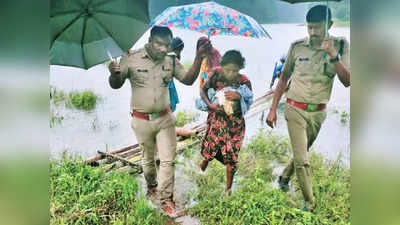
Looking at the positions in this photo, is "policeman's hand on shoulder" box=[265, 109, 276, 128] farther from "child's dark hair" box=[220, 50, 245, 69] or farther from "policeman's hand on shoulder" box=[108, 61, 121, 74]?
"policeman's hand on shoulder" box=[108, 61, 121, 74]

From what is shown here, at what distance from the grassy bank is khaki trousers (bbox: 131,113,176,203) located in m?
0.13

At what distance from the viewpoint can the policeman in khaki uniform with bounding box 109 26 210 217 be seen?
3.50 metres

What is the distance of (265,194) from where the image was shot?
11.3 ft

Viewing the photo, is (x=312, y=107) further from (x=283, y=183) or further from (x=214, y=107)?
(x=214, y=107)

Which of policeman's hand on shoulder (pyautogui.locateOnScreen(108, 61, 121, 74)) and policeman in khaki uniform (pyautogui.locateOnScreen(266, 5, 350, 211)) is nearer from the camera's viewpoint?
policeman in khaki uniform (pyautogui.locateOnScreen(266, 5, 350, 211))

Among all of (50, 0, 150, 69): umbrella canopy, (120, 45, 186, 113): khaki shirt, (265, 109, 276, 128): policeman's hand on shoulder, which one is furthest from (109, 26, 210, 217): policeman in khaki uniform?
(265, 109, 276, 128): policeman's hand on shoulder


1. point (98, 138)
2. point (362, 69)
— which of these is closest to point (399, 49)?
point (362, 69)

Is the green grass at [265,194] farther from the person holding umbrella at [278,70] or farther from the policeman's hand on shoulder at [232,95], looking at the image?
the person holding umbrella at [278,70]

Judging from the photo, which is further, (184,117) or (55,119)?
(55,119)

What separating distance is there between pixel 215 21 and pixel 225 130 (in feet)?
3.01

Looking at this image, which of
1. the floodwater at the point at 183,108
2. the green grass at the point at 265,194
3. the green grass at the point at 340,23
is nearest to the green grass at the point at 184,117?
the floodwater at the point at 183,108

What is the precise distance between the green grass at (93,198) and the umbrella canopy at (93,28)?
966 mm

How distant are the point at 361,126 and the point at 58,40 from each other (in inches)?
106

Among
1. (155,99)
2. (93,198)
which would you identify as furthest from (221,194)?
(93,198)
